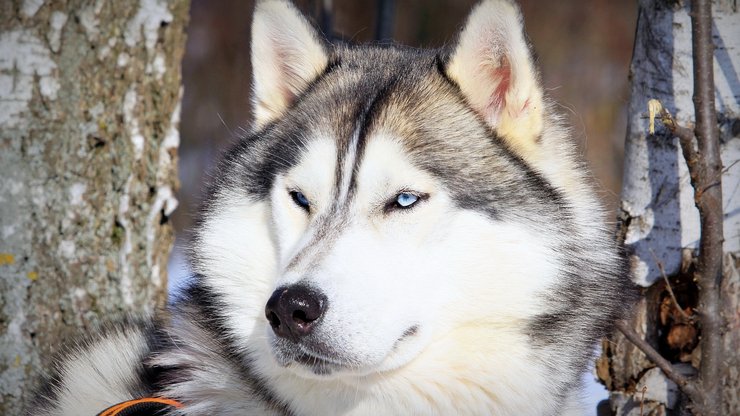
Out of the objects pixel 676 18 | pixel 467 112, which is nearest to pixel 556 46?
pixel 676 18

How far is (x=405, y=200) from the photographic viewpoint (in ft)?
6.97

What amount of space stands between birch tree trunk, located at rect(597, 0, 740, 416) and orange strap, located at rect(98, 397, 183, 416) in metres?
1.71

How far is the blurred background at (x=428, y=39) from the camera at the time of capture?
8.08 meters

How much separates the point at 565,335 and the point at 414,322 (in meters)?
0.47

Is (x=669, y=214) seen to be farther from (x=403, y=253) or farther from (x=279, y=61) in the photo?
(x=279, y=61)

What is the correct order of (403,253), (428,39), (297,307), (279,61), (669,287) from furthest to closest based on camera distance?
(428,39)
(669,287)
(279,61)
(403,253)
(297,307)

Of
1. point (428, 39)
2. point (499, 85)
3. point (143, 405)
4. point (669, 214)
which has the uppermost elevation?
point (428, 39)

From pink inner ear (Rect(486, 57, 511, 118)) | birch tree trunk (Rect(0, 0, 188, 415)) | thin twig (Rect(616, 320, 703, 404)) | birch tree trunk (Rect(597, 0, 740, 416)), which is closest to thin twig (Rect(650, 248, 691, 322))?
birch tree trunk (Rect(597, 0, 740, 416))

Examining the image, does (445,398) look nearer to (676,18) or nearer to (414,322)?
(414,322)

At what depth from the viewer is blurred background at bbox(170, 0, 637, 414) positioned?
8.08 metres

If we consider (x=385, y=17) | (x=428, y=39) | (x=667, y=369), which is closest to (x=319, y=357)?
(x=667, y=369)

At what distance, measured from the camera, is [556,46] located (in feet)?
27.7

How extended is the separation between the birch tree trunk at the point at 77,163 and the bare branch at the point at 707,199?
2069 millimetres

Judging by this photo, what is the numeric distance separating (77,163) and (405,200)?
1633 mm
